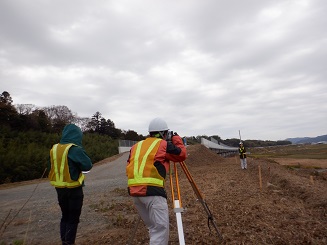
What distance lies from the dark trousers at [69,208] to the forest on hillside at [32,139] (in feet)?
36.7

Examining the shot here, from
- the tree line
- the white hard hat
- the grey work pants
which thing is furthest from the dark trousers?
the tree line

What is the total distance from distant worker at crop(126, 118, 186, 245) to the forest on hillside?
12.4 meters

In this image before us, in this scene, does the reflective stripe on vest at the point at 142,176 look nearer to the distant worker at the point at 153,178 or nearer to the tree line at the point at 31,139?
the distant worker at the point at 153,178

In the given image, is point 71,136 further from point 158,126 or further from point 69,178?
point 158,126

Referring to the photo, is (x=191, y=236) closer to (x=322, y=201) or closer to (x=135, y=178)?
(x=135, y=178)

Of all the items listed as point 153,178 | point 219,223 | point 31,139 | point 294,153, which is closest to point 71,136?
point 153,178

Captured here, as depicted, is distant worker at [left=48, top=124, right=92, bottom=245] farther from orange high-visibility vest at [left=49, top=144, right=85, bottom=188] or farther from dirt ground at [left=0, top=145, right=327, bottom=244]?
dirt ground at [left=0, top=145, right=327, bottom=244]

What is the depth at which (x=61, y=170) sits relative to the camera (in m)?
3.88

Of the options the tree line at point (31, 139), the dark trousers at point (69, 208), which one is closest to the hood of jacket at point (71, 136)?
the dark trousers at point (69, 208)

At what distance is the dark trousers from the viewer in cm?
390

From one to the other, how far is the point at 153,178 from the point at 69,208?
152 centimetres

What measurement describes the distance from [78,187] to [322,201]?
6369 millimetres

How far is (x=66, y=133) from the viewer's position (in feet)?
13.5

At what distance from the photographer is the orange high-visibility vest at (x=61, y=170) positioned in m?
3.86
